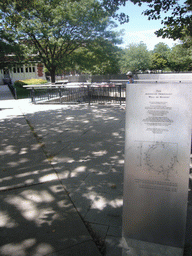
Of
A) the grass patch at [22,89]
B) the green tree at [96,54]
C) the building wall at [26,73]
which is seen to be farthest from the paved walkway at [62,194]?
the building wall at [26,73]

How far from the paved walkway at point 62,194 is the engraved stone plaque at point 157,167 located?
43 cm

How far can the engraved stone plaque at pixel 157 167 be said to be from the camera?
209 cm

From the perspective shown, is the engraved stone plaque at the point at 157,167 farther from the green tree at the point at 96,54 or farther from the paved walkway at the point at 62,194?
the green tree at the point at 96,54

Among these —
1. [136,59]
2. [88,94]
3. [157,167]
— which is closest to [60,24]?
[88,94]

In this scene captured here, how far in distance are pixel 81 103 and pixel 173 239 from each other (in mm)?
12170

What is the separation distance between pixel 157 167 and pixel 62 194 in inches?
84.1

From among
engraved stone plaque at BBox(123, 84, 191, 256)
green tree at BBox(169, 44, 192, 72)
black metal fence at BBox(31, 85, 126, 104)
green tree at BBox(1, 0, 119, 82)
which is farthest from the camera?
green tree at BBox(169, 44, 192, 72)

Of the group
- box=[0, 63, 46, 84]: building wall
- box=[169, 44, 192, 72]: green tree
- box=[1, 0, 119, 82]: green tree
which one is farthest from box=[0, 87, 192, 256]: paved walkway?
box=[169, 44, 192, 72]: green tree

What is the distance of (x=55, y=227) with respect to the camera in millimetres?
2953

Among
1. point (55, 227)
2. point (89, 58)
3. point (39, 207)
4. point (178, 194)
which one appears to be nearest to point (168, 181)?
point (178, 194)

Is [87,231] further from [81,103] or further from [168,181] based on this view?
[81,103]

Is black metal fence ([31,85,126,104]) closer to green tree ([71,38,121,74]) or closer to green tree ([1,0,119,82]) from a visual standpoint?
green tree ([1,0,119,82])

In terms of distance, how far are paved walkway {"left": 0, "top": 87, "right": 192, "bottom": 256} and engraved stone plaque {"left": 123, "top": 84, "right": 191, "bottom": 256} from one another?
0.43 m

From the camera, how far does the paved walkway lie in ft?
8.81
